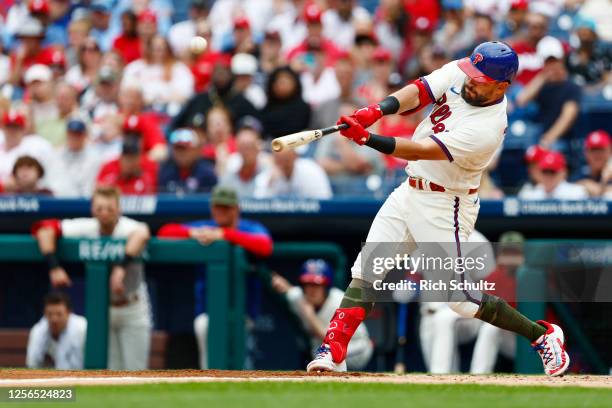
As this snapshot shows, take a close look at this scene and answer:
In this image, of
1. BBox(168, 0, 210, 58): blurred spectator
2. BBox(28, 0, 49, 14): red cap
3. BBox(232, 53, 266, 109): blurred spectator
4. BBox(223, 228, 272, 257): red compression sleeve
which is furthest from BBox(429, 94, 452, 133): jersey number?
BBox(28, 0, 49, 14): red cap

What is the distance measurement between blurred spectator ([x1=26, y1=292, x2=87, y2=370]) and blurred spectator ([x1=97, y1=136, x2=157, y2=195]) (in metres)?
1.28

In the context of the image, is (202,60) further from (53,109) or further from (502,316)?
(502,316)

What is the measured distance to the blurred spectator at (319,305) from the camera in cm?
910

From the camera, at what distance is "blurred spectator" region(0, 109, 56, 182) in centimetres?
1090

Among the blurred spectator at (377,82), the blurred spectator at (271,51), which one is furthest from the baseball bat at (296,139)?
the blurred spectator at (271,51)

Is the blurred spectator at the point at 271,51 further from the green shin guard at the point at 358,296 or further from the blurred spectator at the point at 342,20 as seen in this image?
the green shin guard at the point at 358,296

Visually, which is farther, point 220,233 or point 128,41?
point 128,41

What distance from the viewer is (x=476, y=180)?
22.1 feet

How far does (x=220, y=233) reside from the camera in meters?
9.05

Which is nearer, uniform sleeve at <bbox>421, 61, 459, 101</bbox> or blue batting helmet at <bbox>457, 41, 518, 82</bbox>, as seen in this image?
blue batting helmet at <bbox>457, 41, 518, 82</bbox>

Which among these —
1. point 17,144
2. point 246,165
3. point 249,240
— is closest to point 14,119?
point 17,144

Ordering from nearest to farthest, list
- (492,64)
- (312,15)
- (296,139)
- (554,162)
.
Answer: (296,139), (492,64), (554,162), (312,15)

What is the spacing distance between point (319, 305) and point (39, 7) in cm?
585

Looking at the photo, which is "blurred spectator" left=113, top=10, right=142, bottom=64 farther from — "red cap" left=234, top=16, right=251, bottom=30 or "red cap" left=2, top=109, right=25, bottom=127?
"red cap" left=2, top=109, right=25, bottom=127
